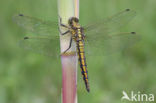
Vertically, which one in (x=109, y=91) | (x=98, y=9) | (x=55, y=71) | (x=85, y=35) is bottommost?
(x=109, y=91)

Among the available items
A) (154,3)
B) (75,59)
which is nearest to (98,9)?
(154,3)

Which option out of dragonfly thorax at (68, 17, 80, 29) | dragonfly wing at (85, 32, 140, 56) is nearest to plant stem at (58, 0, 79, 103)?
dragonfly thorax at (68, 17, 80, 29)

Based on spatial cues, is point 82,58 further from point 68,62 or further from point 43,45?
point 68,62

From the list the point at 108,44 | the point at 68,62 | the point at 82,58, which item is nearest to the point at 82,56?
the point at 82,58

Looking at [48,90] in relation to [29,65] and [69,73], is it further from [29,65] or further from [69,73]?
[69,73]

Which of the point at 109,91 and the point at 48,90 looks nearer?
the point at 48,90

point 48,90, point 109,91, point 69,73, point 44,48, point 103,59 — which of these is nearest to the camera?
point 69,73

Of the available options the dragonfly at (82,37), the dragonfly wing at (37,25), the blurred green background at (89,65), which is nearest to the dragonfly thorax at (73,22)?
the dragonfly at (82,37)

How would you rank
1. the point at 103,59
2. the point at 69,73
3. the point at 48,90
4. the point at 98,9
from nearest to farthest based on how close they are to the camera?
the point at 69,73
the point at 48,90
the point at 103,59
the point at 98,9

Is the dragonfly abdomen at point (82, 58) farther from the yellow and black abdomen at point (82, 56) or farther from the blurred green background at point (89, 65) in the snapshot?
the blurred green background at point (89, 65)
